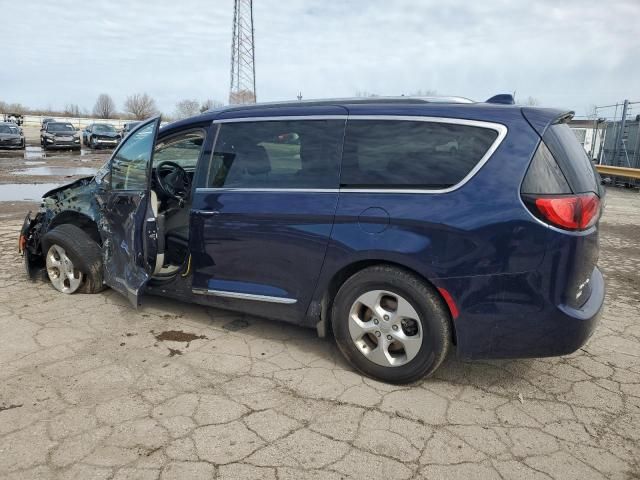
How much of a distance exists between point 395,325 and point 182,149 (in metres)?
2.62

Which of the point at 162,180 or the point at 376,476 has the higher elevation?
the point at 162,180

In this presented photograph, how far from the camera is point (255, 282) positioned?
11.8ft

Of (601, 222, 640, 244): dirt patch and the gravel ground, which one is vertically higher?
(601, 222, 640, 244): dirt patch

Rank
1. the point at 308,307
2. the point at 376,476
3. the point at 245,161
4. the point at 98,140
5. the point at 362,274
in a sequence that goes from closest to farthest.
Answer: the point at 376,476, the point at 362,274, the point at 308,307, the point at 245,161, the point at 98,140

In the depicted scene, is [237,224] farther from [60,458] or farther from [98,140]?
[98,140]

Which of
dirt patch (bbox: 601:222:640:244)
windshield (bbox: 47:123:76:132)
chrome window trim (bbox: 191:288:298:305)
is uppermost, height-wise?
windshield (bbox: 47:123:76:132)

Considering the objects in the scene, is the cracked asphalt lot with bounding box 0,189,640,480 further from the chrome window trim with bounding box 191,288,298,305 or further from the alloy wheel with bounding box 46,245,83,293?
the alloy wheel with bounding box 46,245,83,293

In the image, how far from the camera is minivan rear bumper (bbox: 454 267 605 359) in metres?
2.76

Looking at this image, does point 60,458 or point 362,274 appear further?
point 362,274

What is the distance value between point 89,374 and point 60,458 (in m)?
0.88

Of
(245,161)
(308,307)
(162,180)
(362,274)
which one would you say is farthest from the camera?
(162,180)

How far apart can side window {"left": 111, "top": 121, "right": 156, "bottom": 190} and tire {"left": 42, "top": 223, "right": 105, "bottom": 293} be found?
2.26 ft

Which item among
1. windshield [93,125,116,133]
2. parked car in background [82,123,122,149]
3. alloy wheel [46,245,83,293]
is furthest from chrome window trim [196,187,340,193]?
windshield [93,125,116,133]

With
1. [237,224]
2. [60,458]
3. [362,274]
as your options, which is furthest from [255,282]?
[60,458]
